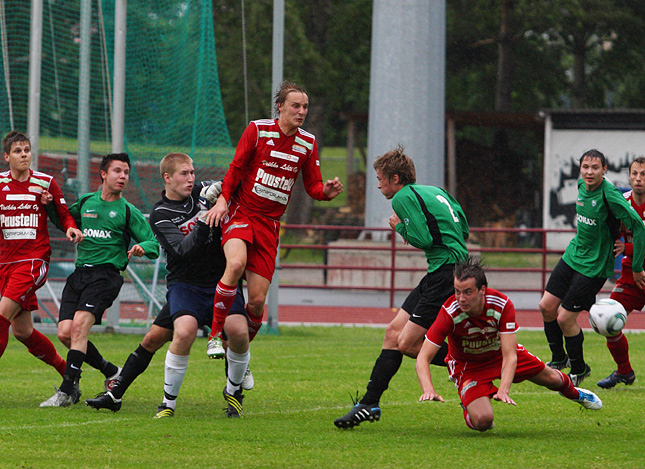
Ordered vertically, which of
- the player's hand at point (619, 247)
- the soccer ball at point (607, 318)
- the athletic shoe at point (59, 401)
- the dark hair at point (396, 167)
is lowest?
the athletic shoe at point (59, 401)

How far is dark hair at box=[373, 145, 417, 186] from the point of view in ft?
22.0

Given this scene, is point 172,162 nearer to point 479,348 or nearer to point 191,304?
point 191,304

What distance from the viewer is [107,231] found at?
802 centimetres

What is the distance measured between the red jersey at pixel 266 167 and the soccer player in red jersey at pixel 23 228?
151 centimetres

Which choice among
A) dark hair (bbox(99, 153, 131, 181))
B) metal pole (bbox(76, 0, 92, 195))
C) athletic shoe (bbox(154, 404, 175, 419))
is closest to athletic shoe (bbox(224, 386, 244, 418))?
athletic shoe (bbox(154, 404, 175, 419))

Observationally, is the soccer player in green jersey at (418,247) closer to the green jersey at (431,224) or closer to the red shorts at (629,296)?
the green jersey at (431,224)

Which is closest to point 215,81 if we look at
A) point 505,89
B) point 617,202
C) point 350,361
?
point 350,361

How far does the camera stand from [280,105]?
7281mm

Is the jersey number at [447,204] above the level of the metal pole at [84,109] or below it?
below

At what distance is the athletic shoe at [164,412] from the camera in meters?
6.93

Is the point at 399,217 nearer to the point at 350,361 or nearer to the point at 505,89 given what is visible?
the point at 350,361

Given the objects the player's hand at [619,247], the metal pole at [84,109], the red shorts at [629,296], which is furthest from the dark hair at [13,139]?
the metal pole at [84,109]

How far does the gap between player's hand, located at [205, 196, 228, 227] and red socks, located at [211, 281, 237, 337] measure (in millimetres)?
432

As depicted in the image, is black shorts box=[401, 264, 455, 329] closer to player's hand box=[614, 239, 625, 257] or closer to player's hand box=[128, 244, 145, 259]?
player's hand box=[128, 244, 145, 259]
